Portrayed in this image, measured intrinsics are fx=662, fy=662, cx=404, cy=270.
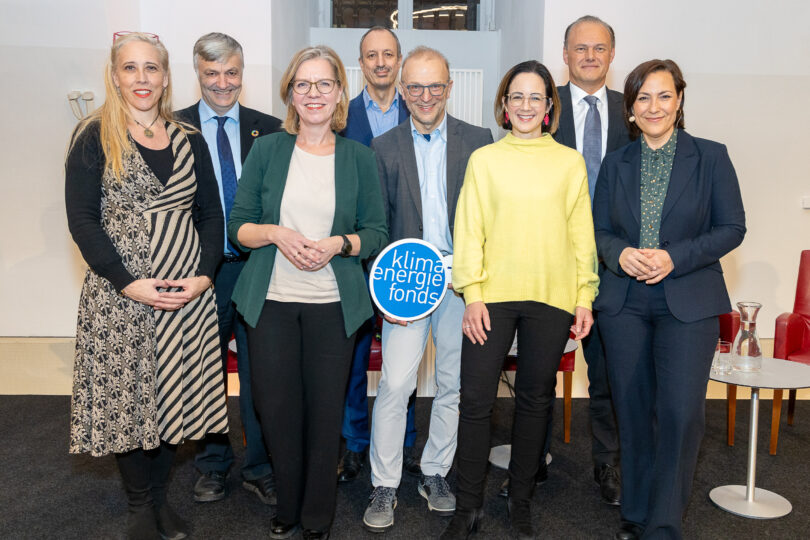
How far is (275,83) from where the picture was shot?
4.90m

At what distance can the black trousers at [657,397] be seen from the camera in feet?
7.30

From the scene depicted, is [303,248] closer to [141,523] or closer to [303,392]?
[303,392]

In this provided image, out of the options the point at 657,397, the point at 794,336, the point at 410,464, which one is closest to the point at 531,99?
the point at 657,397

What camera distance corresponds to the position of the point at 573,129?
2807 mm

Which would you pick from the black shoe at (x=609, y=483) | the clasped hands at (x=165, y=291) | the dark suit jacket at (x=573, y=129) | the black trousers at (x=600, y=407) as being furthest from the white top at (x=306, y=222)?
the black shoe at (x=609, y=483)

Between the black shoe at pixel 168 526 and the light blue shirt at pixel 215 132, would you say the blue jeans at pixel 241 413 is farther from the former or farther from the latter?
the black shoe at pixel 168 526

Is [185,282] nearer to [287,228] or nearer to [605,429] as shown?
[287,228]

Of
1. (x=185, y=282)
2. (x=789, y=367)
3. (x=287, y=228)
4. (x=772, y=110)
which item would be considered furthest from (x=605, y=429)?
(x=772, y=110)

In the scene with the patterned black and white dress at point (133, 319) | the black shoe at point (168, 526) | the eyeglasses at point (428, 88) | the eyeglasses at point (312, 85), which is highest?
the eyeglasses at point (428, 88)

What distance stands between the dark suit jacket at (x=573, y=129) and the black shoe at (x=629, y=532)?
4.91 feet

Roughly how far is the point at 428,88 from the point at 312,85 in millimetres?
475

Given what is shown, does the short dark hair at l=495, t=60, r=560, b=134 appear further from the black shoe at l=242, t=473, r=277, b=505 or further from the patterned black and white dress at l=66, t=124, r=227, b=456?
the black shoe at l=242, t=473, r=277, b=505

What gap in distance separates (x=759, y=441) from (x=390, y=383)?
230 cm

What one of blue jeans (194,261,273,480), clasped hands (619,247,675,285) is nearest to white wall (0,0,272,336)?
blue jeans (194,261,273,480)
